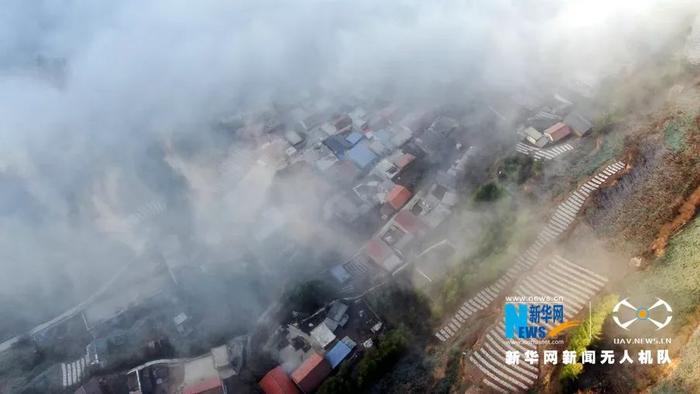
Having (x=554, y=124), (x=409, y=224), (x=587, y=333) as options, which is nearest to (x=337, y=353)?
(x=409, y=224)

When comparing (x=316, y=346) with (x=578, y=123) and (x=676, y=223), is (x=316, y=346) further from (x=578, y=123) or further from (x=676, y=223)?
(x=578, y=123)

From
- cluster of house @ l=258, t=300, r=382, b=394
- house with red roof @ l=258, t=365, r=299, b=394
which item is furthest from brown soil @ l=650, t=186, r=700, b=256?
house with red roof @ l=258, t=365, r=299, b=394

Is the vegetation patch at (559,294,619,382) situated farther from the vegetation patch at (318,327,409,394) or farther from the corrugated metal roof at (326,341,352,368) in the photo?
the corrugated metal roof at (326,341,352,368)

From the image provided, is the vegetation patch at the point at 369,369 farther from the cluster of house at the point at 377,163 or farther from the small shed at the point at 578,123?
the small shed at the point at 578,123

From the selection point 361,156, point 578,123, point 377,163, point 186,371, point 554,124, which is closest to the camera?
point 186,371

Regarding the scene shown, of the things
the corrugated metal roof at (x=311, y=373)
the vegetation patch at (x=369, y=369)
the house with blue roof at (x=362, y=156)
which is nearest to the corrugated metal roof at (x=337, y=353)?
the corrugated metal roof at (x=311, y=373)

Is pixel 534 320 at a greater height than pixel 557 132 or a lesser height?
lesser
